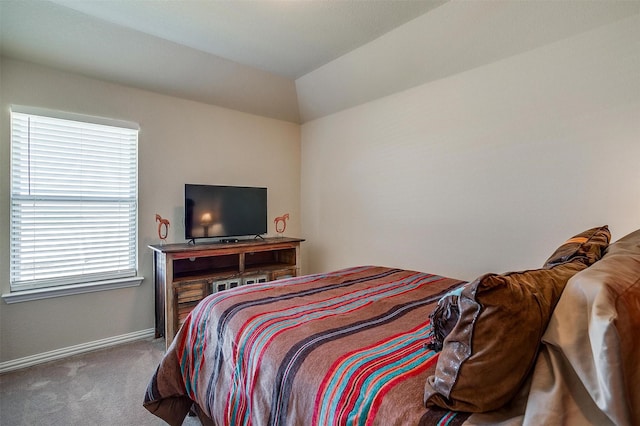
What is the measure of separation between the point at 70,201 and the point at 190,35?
175cm

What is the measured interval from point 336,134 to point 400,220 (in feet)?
4.46

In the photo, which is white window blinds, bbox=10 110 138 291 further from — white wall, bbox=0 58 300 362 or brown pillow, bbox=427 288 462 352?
brown pillow, bbox=427 288 462 352

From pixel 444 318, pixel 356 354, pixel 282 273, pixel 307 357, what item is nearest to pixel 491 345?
pixel 444 318

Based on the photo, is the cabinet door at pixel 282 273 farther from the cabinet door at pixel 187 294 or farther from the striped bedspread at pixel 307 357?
the striped bedspread at pixel 307 357

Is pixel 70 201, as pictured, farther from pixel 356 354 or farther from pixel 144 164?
pixel 356 354

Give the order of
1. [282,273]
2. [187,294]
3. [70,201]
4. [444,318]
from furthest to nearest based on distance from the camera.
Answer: [282,273] < [187,294] < [70,201] < [444,318]

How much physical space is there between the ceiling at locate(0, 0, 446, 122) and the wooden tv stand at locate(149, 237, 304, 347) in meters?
1.64

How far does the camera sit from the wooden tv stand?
2.69 meters

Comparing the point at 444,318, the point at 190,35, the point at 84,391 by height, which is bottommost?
the point at 84,391

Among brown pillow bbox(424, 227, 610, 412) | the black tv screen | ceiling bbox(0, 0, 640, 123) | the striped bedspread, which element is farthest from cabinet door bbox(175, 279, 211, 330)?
brown pillow bbox(424, 227, 610, 412)

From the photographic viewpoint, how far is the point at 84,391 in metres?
2.14

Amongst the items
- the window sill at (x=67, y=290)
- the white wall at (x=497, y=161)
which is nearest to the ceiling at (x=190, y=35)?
the white wall at (x=497, y=161)

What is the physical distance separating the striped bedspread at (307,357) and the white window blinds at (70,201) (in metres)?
1.73

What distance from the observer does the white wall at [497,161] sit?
77.6 inches
